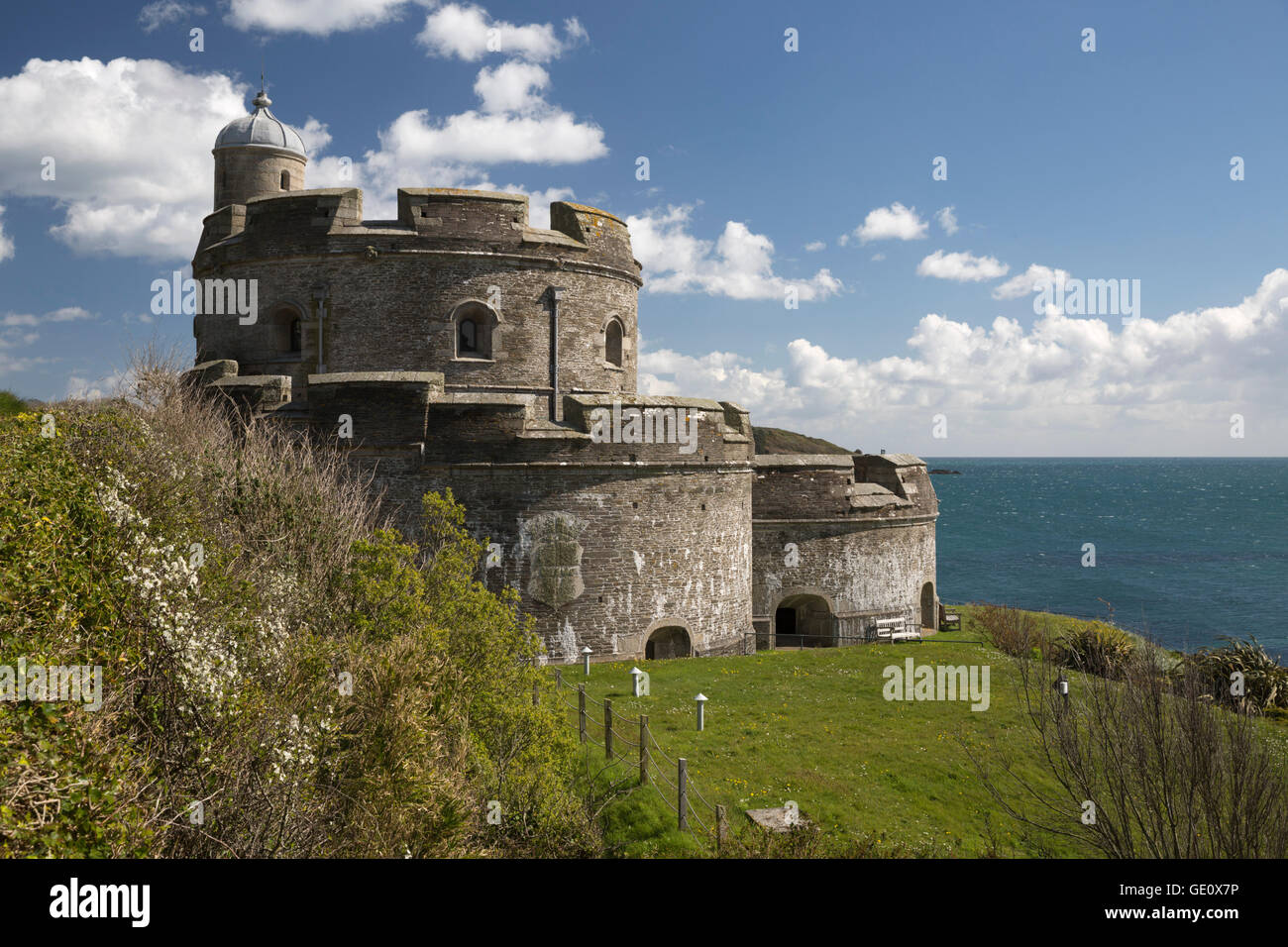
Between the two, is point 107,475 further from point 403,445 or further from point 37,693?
point 403,445

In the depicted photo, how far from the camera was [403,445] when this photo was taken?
17.1 m

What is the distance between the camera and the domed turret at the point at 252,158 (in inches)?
902

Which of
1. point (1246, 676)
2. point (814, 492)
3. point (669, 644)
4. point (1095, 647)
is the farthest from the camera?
point (814, 492)

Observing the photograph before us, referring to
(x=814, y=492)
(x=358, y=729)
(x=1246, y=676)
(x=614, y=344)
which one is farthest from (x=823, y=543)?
(x=358, y=729)

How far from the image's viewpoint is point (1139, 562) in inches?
2677

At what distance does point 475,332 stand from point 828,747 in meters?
12.8

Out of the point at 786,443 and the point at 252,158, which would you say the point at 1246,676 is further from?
the point at 786,443

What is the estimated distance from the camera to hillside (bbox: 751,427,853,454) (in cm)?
6362

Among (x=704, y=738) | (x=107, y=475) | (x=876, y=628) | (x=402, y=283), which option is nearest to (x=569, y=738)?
(x=704, y=738)

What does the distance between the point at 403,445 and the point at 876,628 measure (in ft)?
46.9

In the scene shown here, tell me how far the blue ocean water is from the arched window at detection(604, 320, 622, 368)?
14115mm

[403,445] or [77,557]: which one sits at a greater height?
[403,445]

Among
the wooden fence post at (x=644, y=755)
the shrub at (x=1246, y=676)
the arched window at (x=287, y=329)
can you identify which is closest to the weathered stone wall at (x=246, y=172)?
the arched window at (x=287, y=329)
